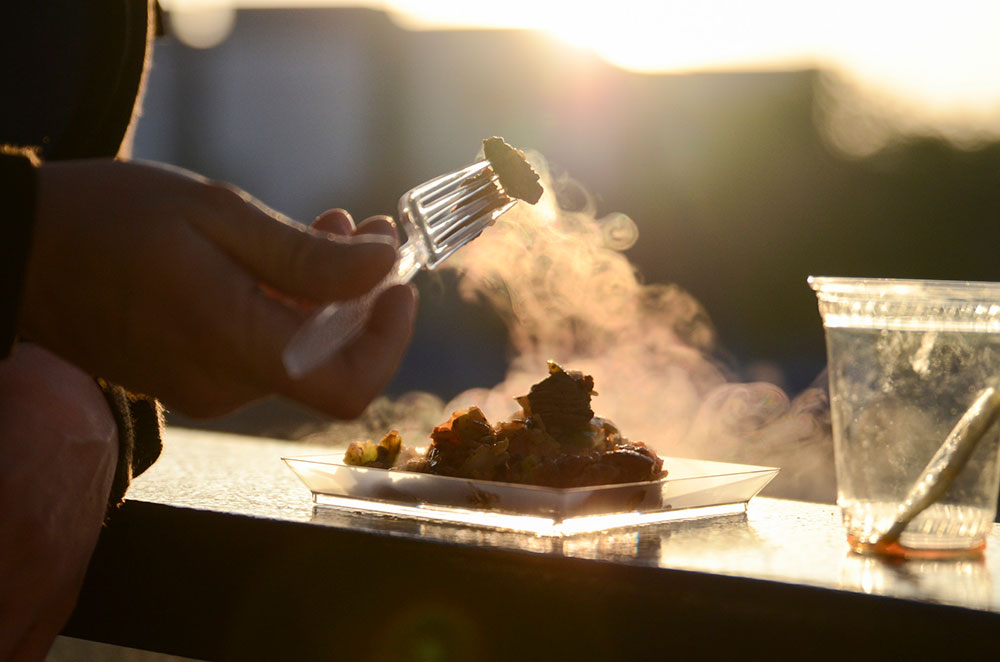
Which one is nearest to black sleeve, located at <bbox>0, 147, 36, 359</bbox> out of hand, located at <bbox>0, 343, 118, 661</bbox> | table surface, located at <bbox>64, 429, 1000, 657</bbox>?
hand, located at <bbox>0, 343, 118, 661</bbox>

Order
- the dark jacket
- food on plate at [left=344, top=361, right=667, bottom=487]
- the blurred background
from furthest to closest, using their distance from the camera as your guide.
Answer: the blurred background → the dark jacket → food on plate at [left=344, top=361, right=667, bottom=487]

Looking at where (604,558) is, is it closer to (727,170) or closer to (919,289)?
(919,289)

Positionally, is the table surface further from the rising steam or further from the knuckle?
the knuckle

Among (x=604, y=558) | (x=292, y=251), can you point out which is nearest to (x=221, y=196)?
(x=292, y=251)

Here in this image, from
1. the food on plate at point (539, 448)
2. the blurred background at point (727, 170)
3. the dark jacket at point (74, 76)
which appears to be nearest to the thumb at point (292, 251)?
the food on plate at point (539, 448)

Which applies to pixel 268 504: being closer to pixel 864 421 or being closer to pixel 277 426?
pixel 864 421

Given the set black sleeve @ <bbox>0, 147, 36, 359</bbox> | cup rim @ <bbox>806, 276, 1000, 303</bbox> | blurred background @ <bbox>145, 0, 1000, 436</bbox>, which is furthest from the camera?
blurred background @ <bbox>145, 0, 1000, 436</bbox>

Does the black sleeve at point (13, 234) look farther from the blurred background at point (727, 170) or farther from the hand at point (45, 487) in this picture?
the blurred background at point (727, 170)
